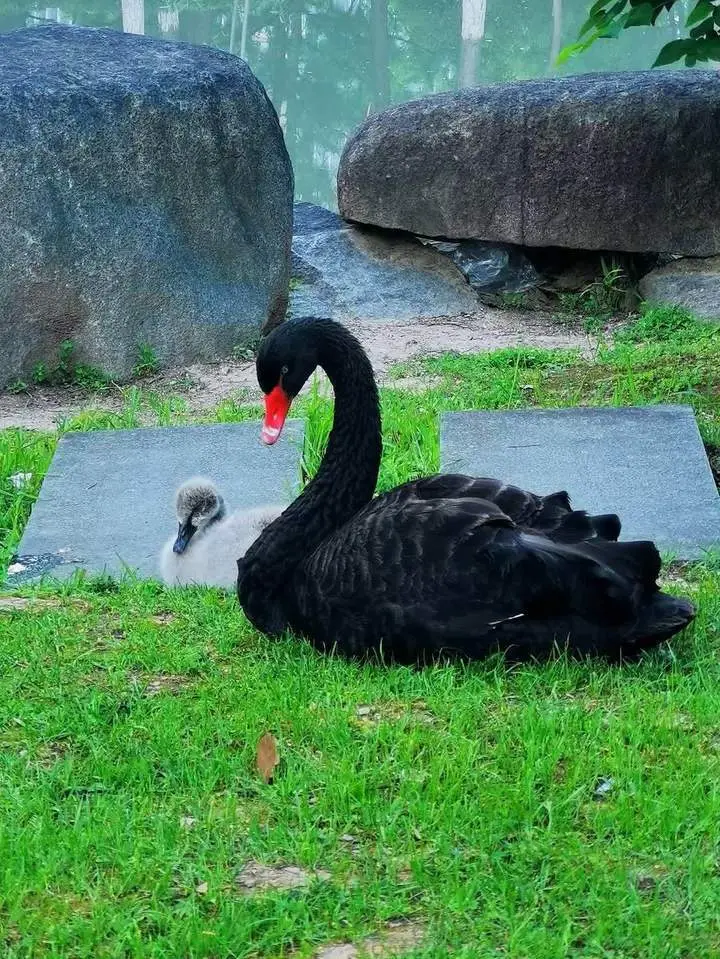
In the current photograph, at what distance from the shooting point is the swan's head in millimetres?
3699

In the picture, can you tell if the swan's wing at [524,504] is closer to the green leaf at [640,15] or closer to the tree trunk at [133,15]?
the green leaf at [640,15]

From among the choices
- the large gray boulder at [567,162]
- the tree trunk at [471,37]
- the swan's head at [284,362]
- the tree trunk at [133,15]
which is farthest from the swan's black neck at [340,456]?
the tree trunk at [133,15]

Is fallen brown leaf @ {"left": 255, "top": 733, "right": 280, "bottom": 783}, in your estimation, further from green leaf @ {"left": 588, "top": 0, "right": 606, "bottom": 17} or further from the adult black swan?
green leaf @ {"left": 588, "top": 0, "right": 606, "bottom": 17}

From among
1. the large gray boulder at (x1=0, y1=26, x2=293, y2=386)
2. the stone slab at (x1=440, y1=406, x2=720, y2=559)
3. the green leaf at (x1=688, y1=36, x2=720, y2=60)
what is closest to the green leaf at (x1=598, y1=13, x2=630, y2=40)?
the green leaf at (x1=688, y1=36, x2=720, y2=60)

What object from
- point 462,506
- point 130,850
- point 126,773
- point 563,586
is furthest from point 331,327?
point 130,850

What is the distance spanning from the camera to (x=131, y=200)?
7.02 metres

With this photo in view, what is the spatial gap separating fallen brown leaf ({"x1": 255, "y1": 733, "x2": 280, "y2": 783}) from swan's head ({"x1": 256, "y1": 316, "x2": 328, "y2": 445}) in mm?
1087

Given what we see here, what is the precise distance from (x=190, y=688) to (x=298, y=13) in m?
24.8

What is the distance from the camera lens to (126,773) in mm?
2771

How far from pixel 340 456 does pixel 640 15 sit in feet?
7.77

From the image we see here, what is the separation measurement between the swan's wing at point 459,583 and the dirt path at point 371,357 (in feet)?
11.4

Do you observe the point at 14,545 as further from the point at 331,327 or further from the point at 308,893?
the point at 308,893

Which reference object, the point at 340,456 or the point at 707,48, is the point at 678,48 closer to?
the point at 707,48

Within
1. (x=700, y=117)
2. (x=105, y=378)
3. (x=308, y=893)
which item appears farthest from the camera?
(x=700, y=117)
